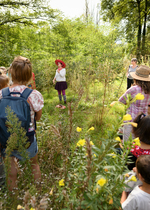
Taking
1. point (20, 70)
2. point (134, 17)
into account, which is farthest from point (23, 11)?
point (134, 17)

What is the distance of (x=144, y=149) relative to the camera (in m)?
1.59

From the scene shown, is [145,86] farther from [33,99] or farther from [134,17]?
[134,17]

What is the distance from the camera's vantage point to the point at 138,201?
1153 millimetres

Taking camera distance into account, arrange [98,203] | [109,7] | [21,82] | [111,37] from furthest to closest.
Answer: [109,7]
[111,37]
[21,82]
[98,203]

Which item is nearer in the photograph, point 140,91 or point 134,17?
point 140,91

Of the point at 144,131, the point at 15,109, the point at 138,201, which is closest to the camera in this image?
the point at 138,201

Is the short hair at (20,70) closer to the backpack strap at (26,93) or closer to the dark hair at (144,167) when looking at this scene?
the backpack strap at (26,93)

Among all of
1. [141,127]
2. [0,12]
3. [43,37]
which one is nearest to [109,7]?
[43,37]

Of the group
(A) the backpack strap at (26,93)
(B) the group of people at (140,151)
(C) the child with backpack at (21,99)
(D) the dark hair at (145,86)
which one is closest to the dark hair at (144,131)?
(B) the group of people at (140,151)

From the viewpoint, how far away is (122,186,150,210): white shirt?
1.15 m

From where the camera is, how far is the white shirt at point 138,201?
115 cm

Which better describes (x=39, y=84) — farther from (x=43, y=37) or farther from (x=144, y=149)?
(x=144, y=149)

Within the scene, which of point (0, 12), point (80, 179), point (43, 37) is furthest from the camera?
point (43, 37)

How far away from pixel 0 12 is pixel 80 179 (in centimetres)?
716
